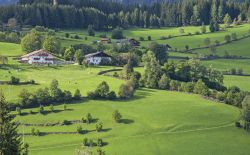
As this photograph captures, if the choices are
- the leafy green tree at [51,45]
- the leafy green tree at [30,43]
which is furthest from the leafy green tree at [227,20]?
the leafy green tree at [30,43]

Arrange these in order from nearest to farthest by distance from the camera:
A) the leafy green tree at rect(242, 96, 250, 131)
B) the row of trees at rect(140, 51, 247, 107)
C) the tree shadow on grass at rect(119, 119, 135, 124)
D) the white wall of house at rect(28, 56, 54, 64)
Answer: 1. the tree shadow on grass at rect(119, 119, 135, 124)
2. the leafy green tree at rect(242, 96, 250, 131)
3. the row of trees at rect(140, 51, 247, 107)
4. the white wall of house at rect(28, 56, 54, 64)

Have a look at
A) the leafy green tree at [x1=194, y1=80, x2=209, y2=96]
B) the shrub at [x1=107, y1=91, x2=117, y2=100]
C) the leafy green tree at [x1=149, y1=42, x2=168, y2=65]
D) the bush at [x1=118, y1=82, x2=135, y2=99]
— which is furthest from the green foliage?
the leafy green tree at [x1=149, y1=42, x2=168, y2=65]

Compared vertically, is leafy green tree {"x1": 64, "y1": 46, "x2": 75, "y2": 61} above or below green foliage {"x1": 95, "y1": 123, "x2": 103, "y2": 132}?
above

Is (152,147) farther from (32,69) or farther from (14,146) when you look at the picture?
(32,69)

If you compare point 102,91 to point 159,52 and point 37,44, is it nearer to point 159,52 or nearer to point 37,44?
point 159,52

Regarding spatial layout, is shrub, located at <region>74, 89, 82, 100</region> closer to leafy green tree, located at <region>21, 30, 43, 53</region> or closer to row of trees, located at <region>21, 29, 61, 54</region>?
row of trees, located at <region>21, 29, 61, 54</region>

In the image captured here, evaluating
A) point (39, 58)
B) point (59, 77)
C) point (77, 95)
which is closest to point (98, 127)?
point (77, 95)
